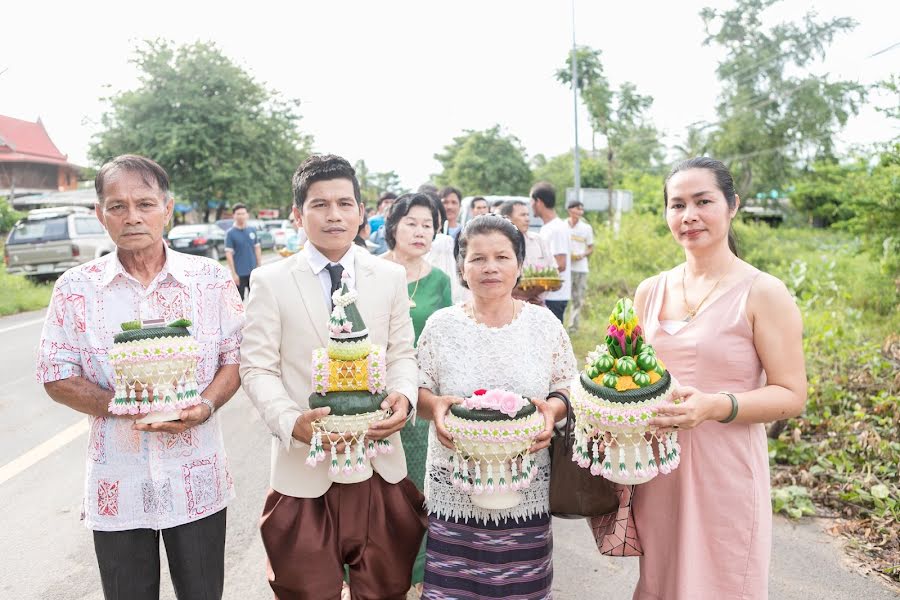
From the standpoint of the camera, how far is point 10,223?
63.5ft

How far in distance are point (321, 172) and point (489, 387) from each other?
3.32 ft

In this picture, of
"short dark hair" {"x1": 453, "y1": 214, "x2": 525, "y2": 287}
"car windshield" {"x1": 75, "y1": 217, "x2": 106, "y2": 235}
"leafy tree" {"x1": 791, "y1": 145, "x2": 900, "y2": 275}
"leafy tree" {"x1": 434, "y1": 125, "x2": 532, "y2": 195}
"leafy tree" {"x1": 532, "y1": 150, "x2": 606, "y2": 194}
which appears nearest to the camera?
"short dark hair" {"x1": 453, "y1": 214, "x2": 525, "y2": 287}

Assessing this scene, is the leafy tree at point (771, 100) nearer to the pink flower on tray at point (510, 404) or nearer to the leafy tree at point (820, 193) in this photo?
the leafy tree at point (820, 193)

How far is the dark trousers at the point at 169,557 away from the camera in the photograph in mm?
2191

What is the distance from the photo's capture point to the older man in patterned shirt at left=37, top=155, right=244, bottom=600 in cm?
214

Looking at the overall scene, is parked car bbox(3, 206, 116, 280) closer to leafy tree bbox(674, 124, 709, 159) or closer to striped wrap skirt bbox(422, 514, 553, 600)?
striped wrap skirt bbox(422, 514, 553, 600)

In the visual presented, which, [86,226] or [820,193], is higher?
[820,193]

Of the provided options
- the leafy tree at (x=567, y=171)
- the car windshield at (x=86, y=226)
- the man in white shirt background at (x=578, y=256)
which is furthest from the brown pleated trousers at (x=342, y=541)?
the leafy tree at (x=567, y=171)

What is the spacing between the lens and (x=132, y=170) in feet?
7.17

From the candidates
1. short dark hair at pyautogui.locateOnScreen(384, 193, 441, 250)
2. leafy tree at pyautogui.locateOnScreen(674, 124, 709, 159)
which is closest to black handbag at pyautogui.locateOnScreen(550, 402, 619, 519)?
short dark hair at pyautogui.locateOnScreen(384, 193, 441, 250)

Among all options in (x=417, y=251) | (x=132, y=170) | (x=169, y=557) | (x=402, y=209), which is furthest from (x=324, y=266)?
(x=402, y=209)

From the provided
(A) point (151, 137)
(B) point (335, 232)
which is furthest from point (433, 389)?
(A) point (151, 137)

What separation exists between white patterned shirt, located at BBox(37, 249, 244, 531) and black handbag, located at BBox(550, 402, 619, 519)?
1.26 metres

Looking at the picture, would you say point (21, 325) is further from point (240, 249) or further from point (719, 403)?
point (719, 403)
